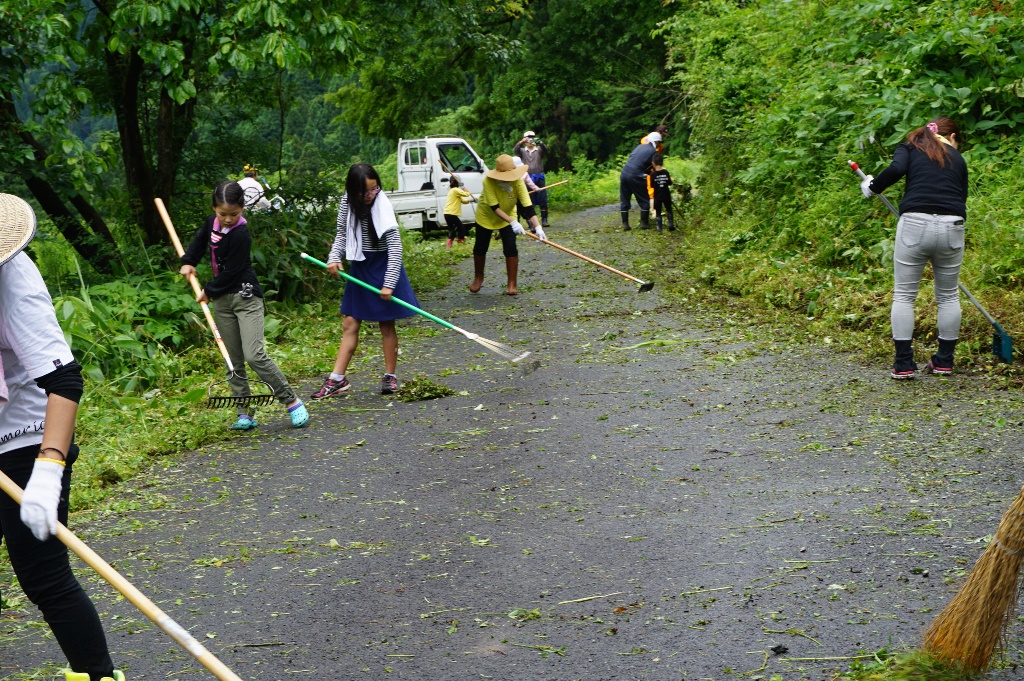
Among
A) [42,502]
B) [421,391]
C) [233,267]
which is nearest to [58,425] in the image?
[42,502]

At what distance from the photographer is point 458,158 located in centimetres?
2422

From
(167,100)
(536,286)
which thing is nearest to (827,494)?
(536,286)

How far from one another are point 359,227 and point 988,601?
649cm

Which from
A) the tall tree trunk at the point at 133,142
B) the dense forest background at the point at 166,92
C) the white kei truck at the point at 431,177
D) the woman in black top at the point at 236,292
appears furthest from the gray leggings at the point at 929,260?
the white kei truck at the point at 431,177

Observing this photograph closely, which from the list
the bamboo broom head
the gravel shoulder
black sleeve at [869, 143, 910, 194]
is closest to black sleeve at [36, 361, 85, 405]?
the gravel shoulder

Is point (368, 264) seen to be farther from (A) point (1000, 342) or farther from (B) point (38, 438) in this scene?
(B) point (38, 438)

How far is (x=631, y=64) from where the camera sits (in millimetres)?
38906

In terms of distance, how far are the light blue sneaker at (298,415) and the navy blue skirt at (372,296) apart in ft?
4.08

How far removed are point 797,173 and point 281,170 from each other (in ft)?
23.3

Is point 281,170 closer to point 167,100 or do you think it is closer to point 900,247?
point 167,100

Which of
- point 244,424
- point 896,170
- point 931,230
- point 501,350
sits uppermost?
point 896,170

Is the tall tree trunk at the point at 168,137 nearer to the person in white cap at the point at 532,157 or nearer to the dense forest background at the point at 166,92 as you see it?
the dense forest background at the point at 166,92

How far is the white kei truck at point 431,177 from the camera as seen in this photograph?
76.2 feet

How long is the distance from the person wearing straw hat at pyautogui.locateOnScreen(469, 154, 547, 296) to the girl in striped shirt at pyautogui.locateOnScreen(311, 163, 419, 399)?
458 cm
